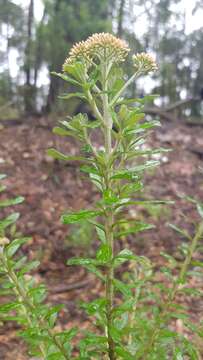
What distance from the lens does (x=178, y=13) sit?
45.6 feet

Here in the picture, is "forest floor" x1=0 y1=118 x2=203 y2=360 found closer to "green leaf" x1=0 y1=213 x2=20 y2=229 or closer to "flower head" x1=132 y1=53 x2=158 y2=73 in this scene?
"green leaf" x1=0 y1=213 x2=20 y2=229

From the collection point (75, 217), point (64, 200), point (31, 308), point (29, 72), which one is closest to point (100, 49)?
point (75, 217)

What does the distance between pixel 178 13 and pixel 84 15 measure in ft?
26.7

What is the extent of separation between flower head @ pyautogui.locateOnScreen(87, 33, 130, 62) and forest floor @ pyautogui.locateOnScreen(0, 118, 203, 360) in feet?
6.01

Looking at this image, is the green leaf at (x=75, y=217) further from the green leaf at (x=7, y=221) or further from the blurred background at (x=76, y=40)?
the blurred background at (x=76, y=40)

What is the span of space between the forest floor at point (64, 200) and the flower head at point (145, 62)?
1.76 m

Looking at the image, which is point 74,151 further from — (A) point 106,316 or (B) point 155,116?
(A) point 106,316

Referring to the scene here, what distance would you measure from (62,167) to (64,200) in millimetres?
780

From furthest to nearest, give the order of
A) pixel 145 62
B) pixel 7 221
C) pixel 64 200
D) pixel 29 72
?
pixel 29 72 → pixel 64 200 → pixel 7 221 → pixel 145 62

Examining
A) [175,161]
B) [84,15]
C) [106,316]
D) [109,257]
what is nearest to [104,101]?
[109,257]

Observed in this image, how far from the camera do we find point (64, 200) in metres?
4.98

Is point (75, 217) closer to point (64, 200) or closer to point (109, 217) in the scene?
point (109, 217)

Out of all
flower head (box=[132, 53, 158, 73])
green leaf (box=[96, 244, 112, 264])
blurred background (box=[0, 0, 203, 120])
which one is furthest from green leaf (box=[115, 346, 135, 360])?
blurred background (box=[0, 0, 203, 120])

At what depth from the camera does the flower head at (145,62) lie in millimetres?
1321
